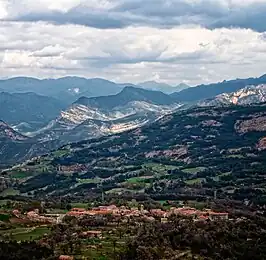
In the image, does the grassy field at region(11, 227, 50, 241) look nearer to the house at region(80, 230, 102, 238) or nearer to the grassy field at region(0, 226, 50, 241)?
the grassy field at region(0, 226, 50, 241)

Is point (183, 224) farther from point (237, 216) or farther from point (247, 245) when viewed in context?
point (237, 216)

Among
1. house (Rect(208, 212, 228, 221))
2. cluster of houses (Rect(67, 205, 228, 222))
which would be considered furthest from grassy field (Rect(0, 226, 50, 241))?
house (Rect(208, 212, 228, 221))

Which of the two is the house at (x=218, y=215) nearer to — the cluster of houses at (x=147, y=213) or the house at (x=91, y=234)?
the cluster of houses at (x=147, y=213)

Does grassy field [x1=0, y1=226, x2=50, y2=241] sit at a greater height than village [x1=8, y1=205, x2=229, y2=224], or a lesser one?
greater

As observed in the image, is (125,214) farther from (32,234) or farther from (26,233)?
(32,234)

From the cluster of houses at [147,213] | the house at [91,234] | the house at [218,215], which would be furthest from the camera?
the house at [218,215]

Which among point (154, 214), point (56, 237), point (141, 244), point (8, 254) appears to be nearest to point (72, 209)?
point (154, 214)

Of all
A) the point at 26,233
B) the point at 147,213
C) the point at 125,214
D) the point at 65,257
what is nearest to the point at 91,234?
the point at 26,233

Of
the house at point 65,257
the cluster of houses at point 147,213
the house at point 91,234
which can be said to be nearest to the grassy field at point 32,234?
the house at point 91,234
